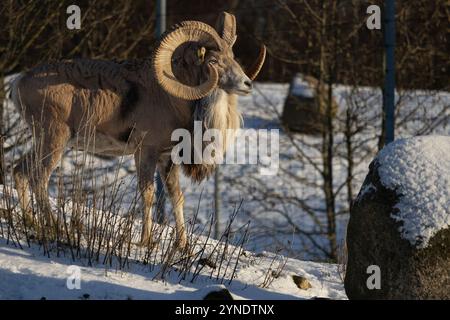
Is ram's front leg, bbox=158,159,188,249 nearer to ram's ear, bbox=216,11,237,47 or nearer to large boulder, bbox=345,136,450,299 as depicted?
ram's ear, bbox=216,11,237,47

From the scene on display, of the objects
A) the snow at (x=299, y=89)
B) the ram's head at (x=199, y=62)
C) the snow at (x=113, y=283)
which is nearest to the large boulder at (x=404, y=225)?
the snow at (x=113, y=283)

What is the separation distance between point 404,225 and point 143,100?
3353 mm

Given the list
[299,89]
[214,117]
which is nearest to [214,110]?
[214,117]

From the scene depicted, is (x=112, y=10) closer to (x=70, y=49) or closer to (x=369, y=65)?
(x=70, y=49)

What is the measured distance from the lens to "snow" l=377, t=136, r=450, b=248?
7.36 metres

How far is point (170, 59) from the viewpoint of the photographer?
382 inches

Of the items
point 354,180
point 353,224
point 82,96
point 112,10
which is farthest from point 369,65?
point 353,224

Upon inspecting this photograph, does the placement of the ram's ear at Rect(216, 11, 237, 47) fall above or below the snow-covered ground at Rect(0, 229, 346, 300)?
above

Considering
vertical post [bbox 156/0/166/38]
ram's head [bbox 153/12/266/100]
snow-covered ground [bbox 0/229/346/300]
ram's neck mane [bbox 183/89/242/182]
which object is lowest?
snow-covered ground [bbox 0/229/346/300]

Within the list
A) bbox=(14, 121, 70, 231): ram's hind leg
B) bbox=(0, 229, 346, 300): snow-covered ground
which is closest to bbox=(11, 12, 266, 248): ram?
bbox=(14, 121, 70, 231): ram's hind leg

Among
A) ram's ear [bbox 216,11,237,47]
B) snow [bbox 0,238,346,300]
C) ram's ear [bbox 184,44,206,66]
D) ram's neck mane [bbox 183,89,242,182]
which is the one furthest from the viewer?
ram's ear [bbox 216,11,237,47]

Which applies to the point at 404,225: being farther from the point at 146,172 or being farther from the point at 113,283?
the point at 146,172

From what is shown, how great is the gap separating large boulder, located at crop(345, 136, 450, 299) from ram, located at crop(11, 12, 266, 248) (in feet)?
7.52

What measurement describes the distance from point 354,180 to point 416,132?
1990mm
